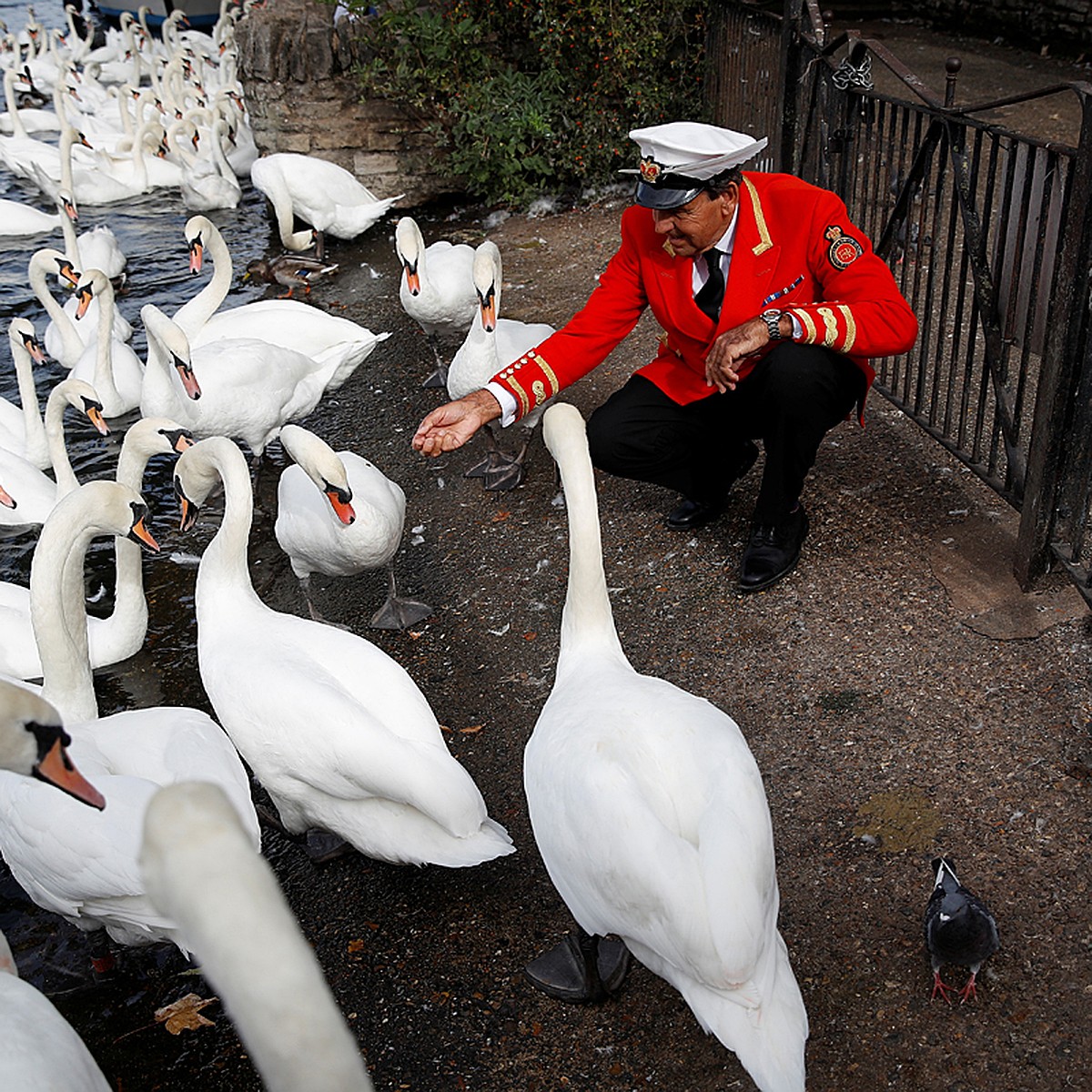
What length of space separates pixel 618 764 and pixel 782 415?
1.86 metres

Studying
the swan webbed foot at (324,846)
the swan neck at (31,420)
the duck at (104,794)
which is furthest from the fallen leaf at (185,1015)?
the swan neck at (31,420)

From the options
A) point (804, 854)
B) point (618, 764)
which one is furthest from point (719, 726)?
point (804, 854)

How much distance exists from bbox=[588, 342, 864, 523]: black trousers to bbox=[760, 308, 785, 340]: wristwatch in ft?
0.55

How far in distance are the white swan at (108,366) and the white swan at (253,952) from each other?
216 inches

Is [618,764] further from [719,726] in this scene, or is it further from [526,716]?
[526,716]

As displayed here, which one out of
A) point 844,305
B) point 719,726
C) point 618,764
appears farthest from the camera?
point 844,305

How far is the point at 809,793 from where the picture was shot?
129 inches

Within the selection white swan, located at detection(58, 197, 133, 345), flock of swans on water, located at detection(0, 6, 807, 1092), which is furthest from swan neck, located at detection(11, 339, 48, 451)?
white swan, located at detection(58, 197, 133, 345)

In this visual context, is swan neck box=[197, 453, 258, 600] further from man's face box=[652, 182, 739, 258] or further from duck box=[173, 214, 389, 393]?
duck box=[173, 214, 389, 393]

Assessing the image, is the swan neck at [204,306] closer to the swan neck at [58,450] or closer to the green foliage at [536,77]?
the swan neck at [58,450]

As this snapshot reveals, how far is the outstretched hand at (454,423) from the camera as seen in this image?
145 inches

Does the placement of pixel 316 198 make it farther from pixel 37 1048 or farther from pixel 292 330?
pixel 37 1048

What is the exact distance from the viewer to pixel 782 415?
12.9ft

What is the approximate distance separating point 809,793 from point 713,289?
1809mm
